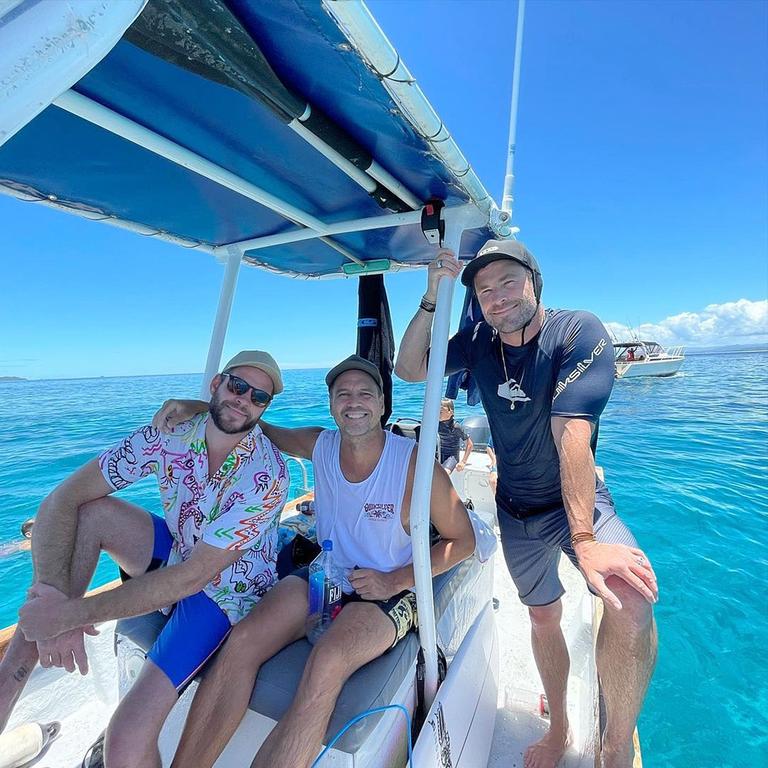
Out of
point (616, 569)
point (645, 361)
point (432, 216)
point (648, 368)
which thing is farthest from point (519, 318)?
point (645, 361)

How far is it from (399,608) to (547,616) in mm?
904

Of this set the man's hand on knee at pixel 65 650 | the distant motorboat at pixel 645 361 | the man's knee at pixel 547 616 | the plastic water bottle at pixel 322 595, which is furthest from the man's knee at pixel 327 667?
the distant motorboat at pixel 645 361

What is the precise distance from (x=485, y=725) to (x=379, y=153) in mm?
2671

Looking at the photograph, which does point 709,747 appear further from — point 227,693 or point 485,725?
point 227,693

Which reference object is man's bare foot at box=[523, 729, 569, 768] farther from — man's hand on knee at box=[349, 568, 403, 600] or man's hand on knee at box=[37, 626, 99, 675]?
man's hand on knee at box=[37, 626, 99, 675]

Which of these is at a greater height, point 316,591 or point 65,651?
point 316,591

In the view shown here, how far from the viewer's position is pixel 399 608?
1.58 meters

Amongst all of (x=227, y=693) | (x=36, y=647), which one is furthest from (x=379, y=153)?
(x=36, y=647)

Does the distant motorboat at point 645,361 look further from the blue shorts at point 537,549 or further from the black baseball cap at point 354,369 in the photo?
the black baseball cap at point 354,369

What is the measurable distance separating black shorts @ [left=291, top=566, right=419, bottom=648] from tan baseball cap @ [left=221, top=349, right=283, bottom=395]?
950 mm

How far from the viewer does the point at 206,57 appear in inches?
40.4

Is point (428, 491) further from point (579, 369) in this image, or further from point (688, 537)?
point (688, 537)

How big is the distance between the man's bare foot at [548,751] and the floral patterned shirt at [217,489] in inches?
60.8

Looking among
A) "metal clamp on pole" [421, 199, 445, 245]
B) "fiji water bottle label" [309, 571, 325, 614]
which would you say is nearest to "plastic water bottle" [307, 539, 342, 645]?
"fiji water bottle label" [309, 571, 325, 614]
